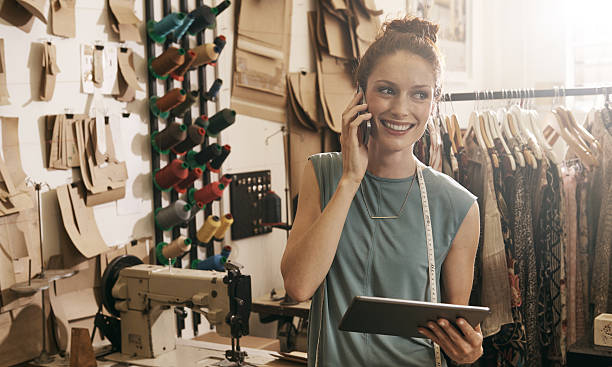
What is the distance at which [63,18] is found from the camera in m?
2.11

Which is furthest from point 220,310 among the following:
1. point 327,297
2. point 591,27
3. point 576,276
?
point 591,27

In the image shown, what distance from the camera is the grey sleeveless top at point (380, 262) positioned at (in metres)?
1.33

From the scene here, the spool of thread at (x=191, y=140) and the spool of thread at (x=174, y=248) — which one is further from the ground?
the spool of thread at (x=191, y=140)

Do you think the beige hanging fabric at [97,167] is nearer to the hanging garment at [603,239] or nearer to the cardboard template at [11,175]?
the cardboard template at [11,175]

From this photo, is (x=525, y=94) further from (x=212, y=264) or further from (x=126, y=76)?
(x=126, y=76)

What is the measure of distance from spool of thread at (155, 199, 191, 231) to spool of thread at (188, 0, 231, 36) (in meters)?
0.68

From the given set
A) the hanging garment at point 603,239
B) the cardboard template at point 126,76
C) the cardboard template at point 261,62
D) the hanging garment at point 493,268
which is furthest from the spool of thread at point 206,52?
the hanging garment at point 603,239

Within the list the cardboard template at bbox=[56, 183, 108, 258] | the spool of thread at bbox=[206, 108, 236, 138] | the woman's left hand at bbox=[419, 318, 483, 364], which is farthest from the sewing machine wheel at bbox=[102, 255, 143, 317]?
the woman's left hand at bbox=[419, 318, 483, 364]

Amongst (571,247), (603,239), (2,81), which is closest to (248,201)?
(2,81)

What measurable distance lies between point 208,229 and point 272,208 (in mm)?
443

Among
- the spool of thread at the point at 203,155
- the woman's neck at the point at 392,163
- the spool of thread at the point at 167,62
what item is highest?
the spool of thread at the point at 167,62

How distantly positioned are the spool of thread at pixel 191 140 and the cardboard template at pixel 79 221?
0.43 meters

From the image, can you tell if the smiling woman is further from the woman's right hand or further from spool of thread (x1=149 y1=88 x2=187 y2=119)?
spool of thread (x1=149 y1=88 x2=187 y2=119)

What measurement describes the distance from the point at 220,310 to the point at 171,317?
30 cm
